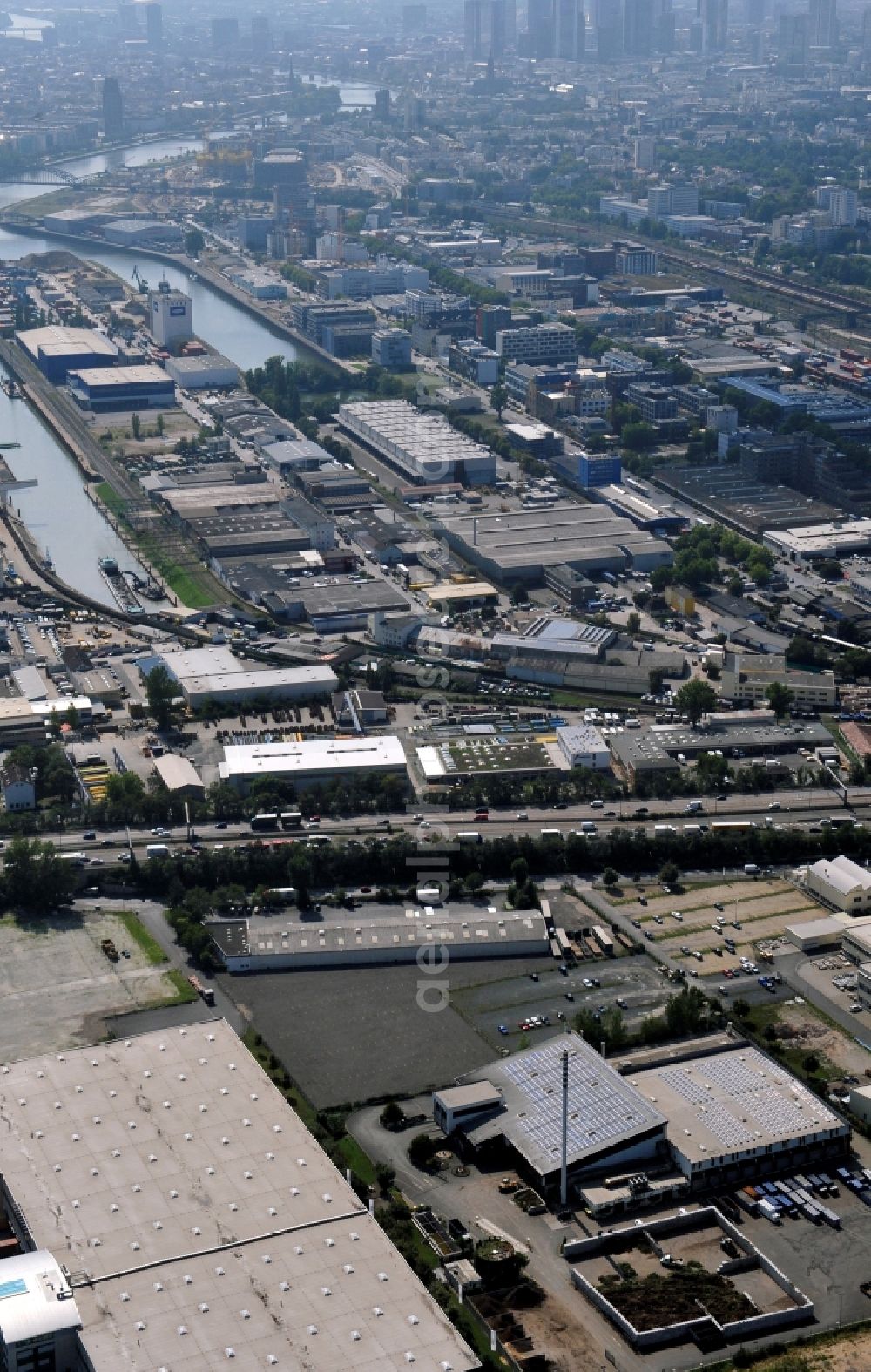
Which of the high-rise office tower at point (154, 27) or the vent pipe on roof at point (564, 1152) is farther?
the high-rise office tower at point (154, 27)

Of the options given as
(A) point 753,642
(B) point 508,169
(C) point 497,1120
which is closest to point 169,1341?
(C) point 497,1120

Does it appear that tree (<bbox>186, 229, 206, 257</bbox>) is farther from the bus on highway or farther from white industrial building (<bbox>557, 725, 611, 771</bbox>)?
the bus on highway

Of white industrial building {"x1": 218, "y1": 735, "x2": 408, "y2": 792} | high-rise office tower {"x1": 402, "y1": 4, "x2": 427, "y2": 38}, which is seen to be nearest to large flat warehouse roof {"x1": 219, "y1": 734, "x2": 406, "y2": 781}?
white industrial building {"x1": 218, "y1": 735, "x2": 408, "y2": 792}

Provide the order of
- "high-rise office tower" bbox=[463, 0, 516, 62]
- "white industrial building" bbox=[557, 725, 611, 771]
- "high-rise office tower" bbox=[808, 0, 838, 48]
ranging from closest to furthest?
"white industrial building" bbox=[557, 725, 611, 771] < "high-rise office tower" bbox=[463, 0, 516, 62] < "high-rise office tower" bbox=[808, 0, 838, 48]

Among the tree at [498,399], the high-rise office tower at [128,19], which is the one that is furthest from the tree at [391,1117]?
the high-rise office tower at [128,19]

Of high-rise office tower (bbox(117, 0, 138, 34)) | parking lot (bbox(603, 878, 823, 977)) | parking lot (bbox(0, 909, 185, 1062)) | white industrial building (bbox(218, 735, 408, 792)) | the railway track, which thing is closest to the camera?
parking lot (bbox(0, 909, 185, 1062))

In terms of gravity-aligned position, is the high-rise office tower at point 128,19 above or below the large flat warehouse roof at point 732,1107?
above

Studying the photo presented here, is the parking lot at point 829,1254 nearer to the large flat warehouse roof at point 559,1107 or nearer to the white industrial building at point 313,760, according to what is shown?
the large flat warehouse roof at point 559,1107
